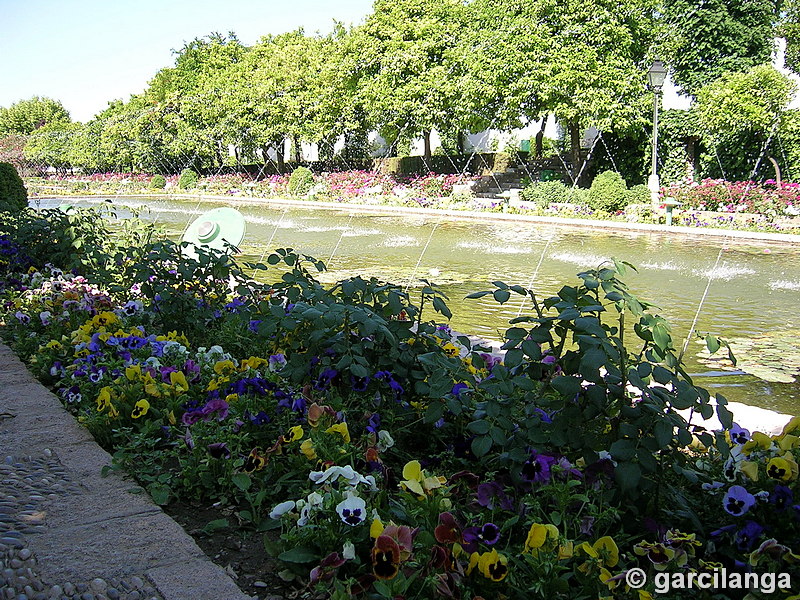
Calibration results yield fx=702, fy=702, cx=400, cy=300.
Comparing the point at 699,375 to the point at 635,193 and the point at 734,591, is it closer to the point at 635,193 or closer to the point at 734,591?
the point at 734,591

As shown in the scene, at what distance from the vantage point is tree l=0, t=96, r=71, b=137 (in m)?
72.3

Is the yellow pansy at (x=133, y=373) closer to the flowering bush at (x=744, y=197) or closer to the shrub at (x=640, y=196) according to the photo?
the flowering bush at (x=744, y=197)

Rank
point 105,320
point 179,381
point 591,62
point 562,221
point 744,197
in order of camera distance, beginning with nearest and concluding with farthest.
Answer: point 179,381, point 105,320, point 562,221, point 744,197, point 591,62

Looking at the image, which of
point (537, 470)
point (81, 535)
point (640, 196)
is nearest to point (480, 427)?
point (537, 470)

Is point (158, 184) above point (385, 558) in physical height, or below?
below

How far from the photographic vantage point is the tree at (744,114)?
15.2m

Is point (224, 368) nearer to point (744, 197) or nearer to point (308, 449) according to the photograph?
point (308, 449)

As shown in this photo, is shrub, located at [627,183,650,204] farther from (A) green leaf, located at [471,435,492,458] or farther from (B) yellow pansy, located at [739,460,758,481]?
(A) green leaf, located at [471,435,492,458]

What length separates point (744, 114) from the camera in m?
15.5

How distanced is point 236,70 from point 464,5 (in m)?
14.5

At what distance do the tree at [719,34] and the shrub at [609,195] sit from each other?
6.65 m

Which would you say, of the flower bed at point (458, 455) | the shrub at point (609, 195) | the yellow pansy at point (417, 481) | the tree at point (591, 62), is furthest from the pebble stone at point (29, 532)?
the tree at point (591, 62)

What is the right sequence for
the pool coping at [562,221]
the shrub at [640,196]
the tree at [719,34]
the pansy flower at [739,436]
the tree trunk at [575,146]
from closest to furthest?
the pansy flower at [739,436]
the pool coping at [562,221]
the shrub at [640,196]
the tree trunk at [575,146]
the tree at [719,34]

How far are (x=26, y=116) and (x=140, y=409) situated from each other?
82286mm
